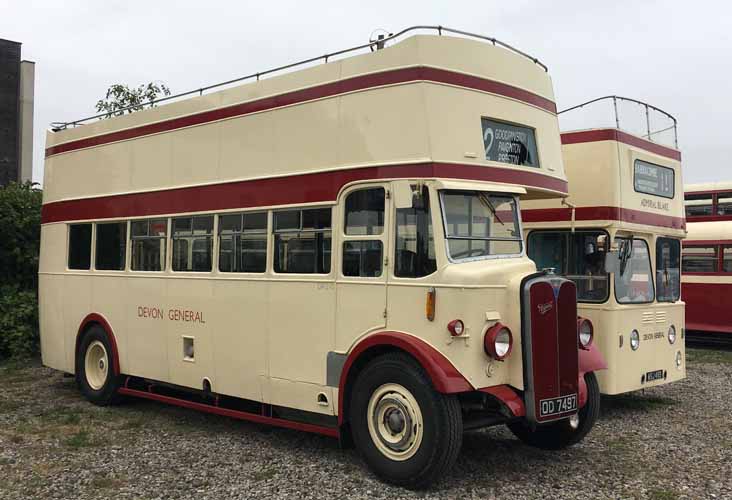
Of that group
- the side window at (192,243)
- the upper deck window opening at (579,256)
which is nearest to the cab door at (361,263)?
the side window at (192,243)

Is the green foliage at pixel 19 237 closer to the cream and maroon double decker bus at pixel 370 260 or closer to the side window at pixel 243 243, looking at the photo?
the cream and maroon double decker bus at pixel 370 260

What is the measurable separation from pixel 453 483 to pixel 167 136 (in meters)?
5.32

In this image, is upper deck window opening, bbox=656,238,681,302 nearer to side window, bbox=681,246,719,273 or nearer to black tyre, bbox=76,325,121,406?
side window, bbox=681,246,719,273

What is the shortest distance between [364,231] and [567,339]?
2.01 m

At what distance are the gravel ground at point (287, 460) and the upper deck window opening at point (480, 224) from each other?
1.99 m

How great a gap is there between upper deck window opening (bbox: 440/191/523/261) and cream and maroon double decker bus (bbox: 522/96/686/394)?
2.28 metres

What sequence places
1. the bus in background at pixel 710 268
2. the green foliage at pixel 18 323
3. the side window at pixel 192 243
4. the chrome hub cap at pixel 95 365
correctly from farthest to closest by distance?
1. the bus in background at pixel 710 268
2. the green foliage at pixel 18 323
3. the chrome hub cap at pixel 95 365
4. the side window at pixel 192 243

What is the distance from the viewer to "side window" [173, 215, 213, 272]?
841 centimetres

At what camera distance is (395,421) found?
20.8 ft

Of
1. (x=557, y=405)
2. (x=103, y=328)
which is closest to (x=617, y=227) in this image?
(x=557, y=405)

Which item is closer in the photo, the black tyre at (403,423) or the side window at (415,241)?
the black tyre at (403,423)

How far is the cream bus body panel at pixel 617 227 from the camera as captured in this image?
29.9ft

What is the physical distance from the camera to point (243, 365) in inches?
309

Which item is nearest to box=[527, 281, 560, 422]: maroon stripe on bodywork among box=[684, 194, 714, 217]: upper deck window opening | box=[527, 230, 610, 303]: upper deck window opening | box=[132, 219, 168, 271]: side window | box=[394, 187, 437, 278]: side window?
box=[394, 187, 437, 278]: side window
